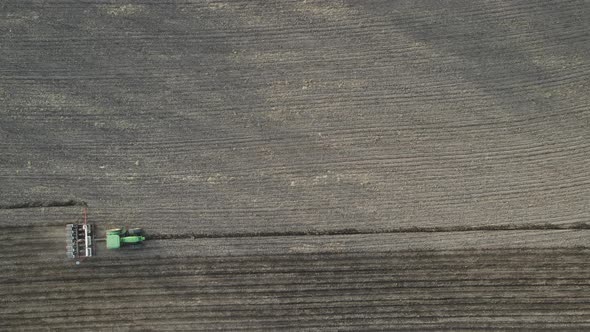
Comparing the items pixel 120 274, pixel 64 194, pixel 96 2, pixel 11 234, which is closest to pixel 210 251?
pixel 120 274

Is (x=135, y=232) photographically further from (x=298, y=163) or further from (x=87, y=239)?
(x=298, y=163)

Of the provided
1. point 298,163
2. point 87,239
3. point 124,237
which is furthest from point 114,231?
point 298,163

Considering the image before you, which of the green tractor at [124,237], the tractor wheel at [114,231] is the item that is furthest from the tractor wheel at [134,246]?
the tractor wheel at [114,231]

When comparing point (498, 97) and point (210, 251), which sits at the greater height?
point (498, 97)

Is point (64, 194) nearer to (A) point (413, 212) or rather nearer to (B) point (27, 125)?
(B) point (27, 125)

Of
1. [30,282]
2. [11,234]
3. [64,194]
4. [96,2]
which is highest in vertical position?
[96,2]

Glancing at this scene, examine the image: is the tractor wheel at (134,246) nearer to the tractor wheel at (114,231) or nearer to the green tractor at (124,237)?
the green tractor at (124,237)
